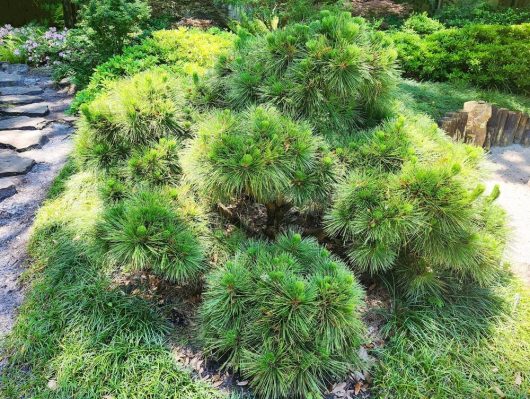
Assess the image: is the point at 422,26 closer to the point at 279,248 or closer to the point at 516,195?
the point at 516,195

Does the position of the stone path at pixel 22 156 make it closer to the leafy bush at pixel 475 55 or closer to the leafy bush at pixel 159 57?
the leafy bush at pixel 159 57

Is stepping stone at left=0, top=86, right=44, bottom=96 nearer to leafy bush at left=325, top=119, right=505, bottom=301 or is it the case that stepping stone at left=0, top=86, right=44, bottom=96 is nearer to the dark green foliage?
the dark green foliage

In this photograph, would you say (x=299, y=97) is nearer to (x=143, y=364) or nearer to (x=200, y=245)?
(x=200, y=245)

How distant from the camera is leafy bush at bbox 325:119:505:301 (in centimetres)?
188

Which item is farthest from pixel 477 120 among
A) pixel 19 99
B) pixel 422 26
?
pixel 19 99

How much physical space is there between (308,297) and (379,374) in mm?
677

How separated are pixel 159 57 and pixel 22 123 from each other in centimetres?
153

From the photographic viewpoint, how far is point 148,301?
215 centimetres

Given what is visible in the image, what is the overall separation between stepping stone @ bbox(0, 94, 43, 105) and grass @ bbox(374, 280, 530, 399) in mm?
4507

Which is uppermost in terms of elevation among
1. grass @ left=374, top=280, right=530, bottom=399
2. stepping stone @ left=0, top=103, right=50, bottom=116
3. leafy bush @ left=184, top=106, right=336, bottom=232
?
leafy bush @ left=184, top=106, right=336, bottom=232

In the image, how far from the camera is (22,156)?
361 cm

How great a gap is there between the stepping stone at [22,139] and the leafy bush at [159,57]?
0.46 meters

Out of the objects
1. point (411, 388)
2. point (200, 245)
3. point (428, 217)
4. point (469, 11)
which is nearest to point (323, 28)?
point (428, 217)

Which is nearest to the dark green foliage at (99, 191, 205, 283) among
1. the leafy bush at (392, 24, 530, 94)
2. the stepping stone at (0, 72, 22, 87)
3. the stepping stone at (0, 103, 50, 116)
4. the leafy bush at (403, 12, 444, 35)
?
the stepping stone at (0, 103, 50, 116)
